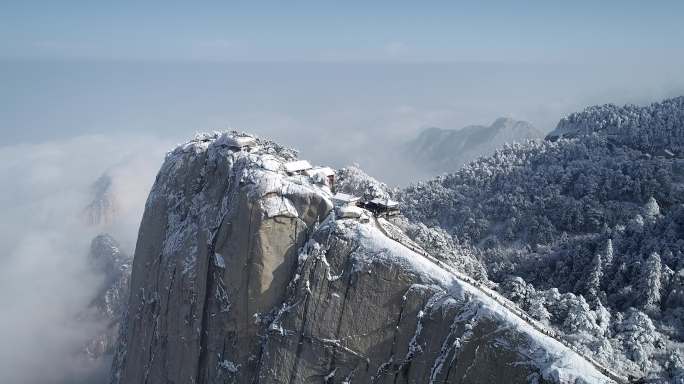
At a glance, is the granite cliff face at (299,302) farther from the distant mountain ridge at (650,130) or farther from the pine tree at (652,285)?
the distant mountain ridge at (650,130)

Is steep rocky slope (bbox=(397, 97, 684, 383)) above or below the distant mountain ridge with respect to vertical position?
below

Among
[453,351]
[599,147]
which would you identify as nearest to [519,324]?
[453,351]

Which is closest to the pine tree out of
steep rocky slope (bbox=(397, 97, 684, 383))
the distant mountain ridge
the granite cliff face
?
steep rocky slope (bbox=(397, 97, 684, 383))

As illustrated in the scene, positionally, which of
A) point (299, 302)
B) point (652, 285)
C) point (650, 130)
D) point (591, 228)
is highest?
point (299, 302)

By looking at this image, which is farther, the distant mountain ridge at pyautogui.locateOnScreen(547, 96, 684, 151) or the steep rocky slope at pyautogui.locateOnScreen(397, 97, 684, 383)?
the distant mountain ridge at pyautogui.locateOnScreen(547, 96, 684, 151)

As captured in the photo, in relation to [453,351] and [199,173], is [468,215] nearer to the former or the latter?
[199,173]

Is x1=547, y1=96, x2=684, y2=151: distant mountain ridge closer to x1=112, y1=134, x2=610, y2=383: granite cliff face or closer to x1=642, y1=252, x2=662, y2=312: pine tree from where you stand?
x1=642, y1=252, x2=662, y2=312: pine tree

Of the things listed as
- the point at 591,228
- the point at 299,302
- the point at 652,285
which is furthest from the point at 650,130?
the point at 299,302

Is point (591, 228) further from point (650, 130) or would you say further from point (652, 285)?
point (650, 130)

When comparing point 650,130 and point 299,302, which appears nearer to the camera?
point 299,302
